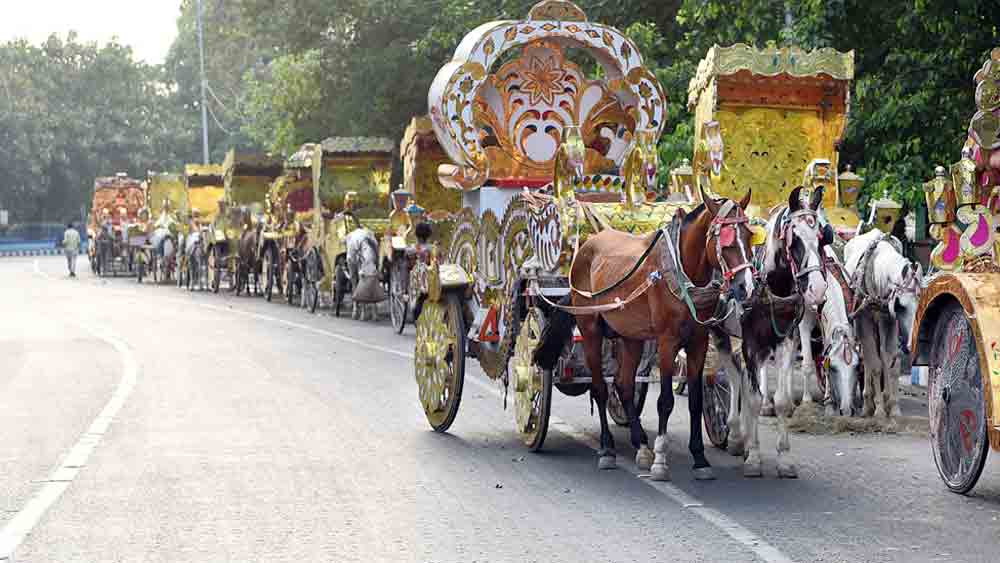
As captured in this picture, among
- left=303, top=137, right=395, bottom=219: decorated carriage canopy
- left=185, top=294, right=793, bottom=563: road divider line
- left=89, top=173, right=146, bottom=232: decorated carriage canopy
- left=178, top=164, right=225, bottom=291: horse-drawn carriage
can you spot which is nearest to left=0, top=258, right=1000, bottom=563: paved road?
left=185, top=294, right=793, bottom=563: road divider line

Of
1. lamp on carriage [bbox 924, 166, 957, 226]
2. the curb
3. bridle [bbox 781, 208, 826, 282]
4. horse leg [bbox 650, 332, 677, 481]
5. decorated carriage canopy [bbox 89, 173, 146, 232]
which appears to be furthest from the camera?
the curb

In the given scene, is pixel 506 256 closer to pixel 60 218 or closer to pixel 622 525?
pixel 622 525

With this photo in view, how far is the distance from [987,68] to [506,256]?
4.21 m

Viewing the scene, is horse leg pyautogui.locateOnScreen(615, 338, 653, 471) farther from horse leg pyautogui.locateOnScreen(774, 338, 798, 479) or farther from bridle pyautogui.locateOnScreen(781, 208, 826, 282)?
bridle pyautogui.locateOnScreen(781, 208, 826, 282)

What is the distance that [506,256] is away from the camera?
39.7 feet

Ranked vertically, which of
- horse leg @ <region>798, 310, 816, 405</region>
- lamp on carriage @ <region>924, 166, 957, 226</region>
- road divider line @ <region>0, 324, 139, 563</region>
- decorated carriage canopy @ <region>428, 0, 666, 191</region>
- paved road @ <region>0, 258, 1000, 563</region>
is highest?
decorated carriage canopy @ <region>428, 0, 666, 191</region>

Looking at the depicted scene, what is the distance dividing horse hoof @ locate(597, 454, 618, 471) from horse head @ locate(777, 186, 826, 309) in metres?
1.70

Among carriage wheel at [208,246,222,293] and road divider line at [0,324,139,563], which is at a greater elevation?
carriage wheel at [208,246,222,293]

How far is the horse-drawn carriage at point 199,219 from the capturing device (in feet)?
133

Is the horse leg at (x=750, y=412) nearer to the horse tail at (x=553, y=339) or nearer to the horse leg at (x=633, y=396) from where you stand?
the horse leg at (x=633, y=396)

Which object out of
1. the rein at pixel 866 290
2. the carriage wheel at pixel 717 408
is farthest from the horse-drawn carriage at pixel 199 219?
the carriage wheel at pixel 717 408

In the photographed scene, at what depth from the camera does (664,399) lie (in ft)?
32.2

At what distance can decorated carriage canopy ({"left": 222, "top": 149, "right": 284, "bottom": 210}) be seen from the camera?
39.8 meters

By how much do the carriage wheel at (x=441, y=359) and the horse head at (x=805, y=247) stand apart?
10.3 feet
